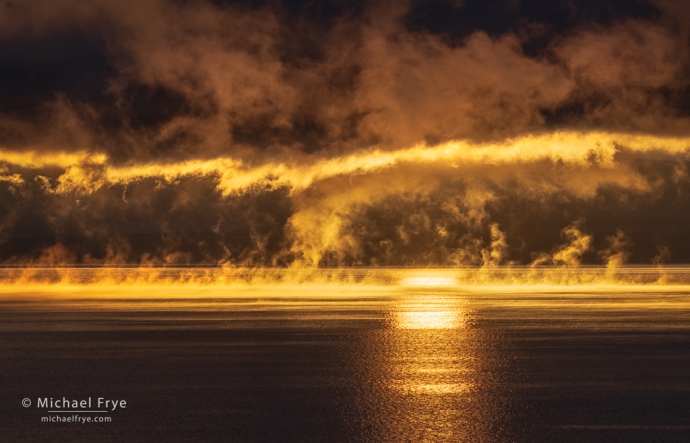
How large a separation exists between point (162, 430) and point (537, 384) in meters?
5.67

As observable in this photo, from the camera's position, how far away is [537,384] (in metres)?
12.8

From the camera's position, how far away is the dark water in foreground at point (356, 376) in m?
10.0

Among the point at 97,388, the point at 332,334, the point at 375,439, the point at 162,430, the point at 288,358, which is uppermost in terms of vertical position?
the point at 332,334

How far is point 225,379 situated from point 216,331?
779 cm

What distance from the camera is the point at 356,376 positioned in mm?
13664

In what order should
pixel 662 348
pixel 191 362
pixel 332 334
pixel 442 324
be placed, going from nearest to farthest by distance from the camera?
pixel 191 362, pixel 662 348, pixel 332 334, pixel 442 324

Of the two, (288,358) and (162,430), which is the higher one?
(288,358)

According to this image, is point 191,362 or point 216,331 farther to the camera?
point 216,331

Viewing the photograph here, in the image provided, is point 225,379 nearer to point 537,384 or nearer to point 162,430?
point 162,430

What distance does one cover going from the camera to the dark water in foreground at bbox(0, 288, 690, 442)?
10023mm

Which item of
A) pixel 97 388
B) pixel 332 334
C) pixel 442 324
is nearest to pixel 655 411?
pixel 97 388

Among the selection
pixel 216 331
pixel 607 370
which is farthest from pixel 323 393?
pixel 216 331

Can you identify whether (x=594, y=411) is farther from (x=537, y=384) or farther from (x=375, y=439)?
(x=375, y=439)

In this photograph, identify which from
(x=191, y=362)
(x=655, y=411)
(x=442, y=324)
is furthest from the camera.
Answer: (x=442, y=324)
